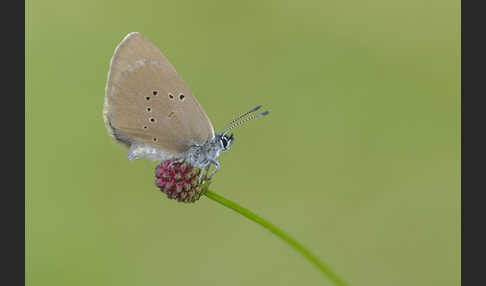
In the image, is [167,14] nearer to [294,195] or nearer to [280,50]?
[280,50]

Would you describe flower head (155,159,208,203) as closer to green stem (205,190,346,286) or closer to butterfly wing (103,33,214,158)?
butterfly wing (103,33,214,158)

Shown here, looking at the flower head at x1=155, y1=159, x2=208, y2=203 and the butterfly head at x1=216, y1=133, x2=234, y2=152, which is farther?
the butterfly head at x1=216, y1=133, x2=234, y2=152

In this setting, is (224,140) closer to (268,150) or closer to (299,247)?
(299,247)

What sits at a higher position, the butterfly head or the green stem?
the butterfly head

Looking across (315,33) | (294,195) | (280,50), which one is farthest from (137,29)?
(294,195)

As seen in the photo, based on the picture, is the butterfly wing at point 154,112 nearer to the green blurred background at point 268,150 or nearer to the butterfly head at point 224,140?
the butterfly head at point 224,140

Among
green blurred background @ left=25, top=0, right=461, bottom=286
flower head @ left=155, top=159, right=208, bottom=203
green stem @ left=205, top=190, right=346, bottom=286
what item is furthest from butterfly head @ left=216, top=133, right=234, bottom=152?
green blurred background @ left=25, top=0, right=461, bottom=286

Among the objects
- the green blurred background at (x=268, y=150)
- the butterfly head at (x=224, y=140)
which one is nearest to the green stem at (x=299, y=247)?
the butterfly head at (x=224, y=140)
